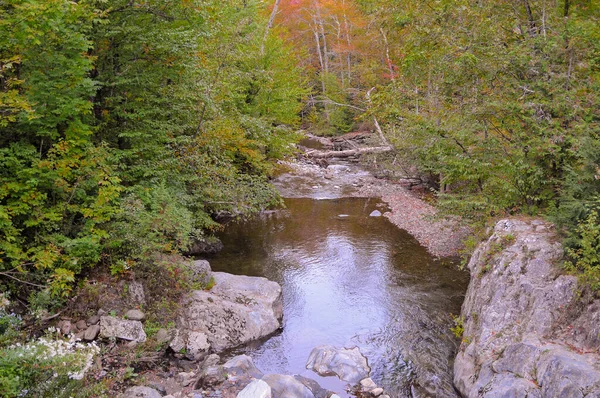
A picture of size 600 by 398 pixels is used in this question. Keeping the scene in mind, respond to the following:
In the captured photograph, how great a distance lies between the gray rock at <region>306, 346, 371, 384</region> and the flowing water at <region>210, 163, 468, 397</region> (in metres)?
0.15

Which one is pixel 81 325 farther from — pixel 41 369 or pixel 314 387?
pixel 314 387

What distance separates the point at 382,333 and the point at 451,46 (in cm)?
753

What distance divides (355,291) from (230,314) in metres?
3.59

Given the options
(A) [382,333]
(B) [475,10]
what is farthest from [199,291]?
(B) [475,10]

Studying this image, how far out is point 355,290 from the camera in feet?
35.0

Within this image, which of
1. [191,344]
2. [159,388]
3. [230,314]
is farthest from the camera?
[230,314]

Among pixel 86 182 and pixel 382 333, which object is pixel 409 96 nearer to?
pixel 382 333

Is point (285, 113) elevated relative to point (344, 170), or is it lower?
elevated

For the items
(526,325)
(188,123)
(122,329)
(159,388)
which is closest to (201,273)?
(122,329)

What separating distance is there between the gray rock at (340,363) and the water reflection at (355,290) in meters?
0.20

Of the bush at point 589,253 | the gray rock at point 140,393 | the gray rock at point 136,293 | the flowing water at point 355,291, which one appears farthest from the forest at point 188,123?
the gray rock at point 140,393

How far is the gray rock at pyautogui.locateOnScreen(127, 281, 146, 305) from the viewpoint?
7633 mm

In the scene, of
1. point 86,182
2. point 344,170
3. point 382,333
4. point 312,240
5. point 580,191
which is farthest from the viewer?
point 344,170

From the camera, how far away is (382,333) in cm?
866
